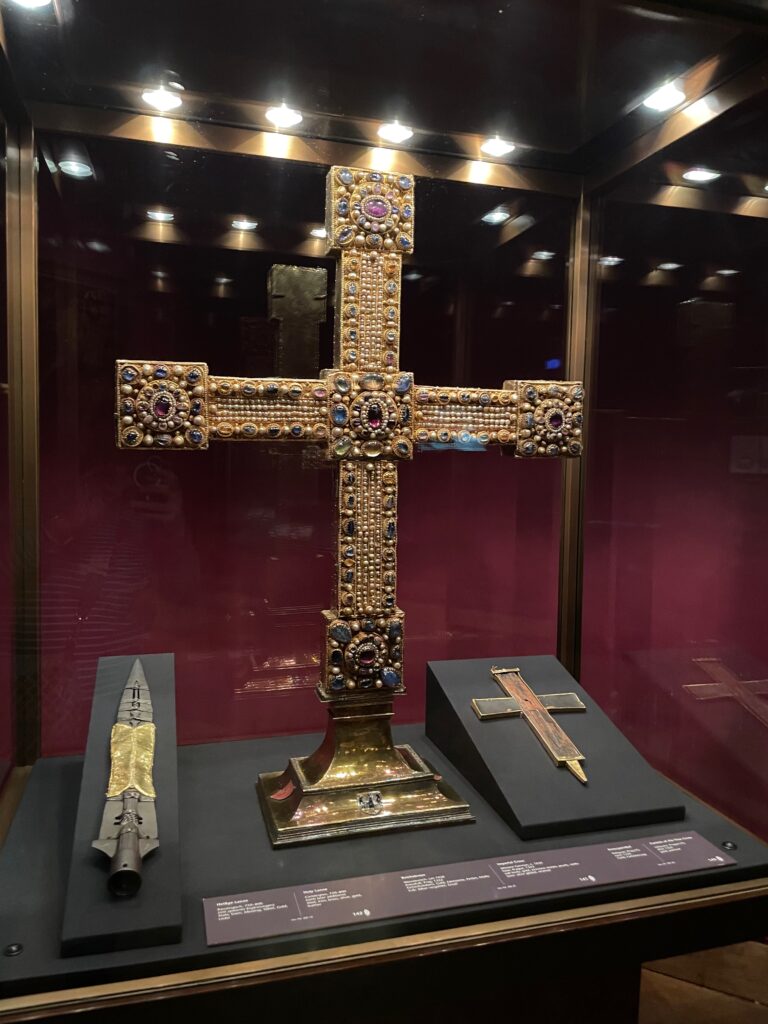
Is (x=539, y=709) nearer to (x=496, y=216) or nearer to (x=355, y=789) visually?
(x=355, y=789)

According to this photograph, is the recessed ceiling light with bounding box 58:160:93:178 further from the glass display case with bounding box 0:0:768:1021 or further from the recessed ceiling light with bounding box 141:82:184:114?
the recessed ceiling light with bounding box 141:82:184:114

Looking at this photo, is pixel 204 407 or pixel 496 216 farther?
pixel 496 216

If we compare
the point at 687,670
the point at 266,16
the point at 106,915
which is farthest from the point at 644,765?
the point at 266,16

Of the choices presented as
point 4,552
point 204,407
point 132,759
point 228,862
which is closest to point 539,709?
point 228,862

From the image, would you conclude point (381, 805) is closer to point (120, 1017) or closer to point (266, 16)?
point (120, 1017)

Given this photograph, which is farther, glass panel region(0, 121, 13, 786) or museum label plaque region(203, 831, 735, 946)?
glass panel region(0, 121, 13, 786)

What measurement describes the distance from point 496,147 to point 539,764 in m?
1.55

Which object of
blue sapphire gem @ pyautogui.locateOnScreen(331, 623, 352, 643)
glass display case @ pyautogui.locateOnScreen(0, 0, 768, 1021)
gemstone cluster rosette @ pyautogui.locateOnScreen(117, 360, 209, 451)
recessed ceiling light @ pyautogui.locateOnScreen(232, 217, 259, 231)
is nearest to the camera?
glass display case @ pyautogui.locateOnScreen(0, 0, 768, 1021)

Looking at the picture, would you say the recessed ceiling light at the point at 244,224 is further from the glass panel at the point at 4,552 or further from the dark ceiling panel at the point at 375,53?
the glass panel at the point at 4,552

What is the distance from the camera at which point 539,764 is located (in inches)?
73.5

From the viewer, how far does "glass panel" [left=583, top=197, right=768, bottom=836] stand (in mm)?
2141

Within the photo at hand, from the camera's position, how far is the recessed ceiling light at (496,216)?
2.26m

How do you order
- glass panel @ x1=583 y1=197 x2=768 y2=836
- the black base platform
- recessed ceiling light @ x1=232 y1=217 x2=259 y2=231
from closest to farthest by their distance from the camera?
the black base platform
recessed ceiling light @ x1=232 y1=217 x2=259 y2=231
glass panel @ x1=583 y1=197 x2=768 y2=836

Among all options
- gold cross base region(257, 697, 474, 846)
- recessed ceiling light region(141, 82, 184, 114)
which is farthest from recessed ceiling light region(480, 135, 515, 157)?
gold cross base region(257, 697, 474, 846)
